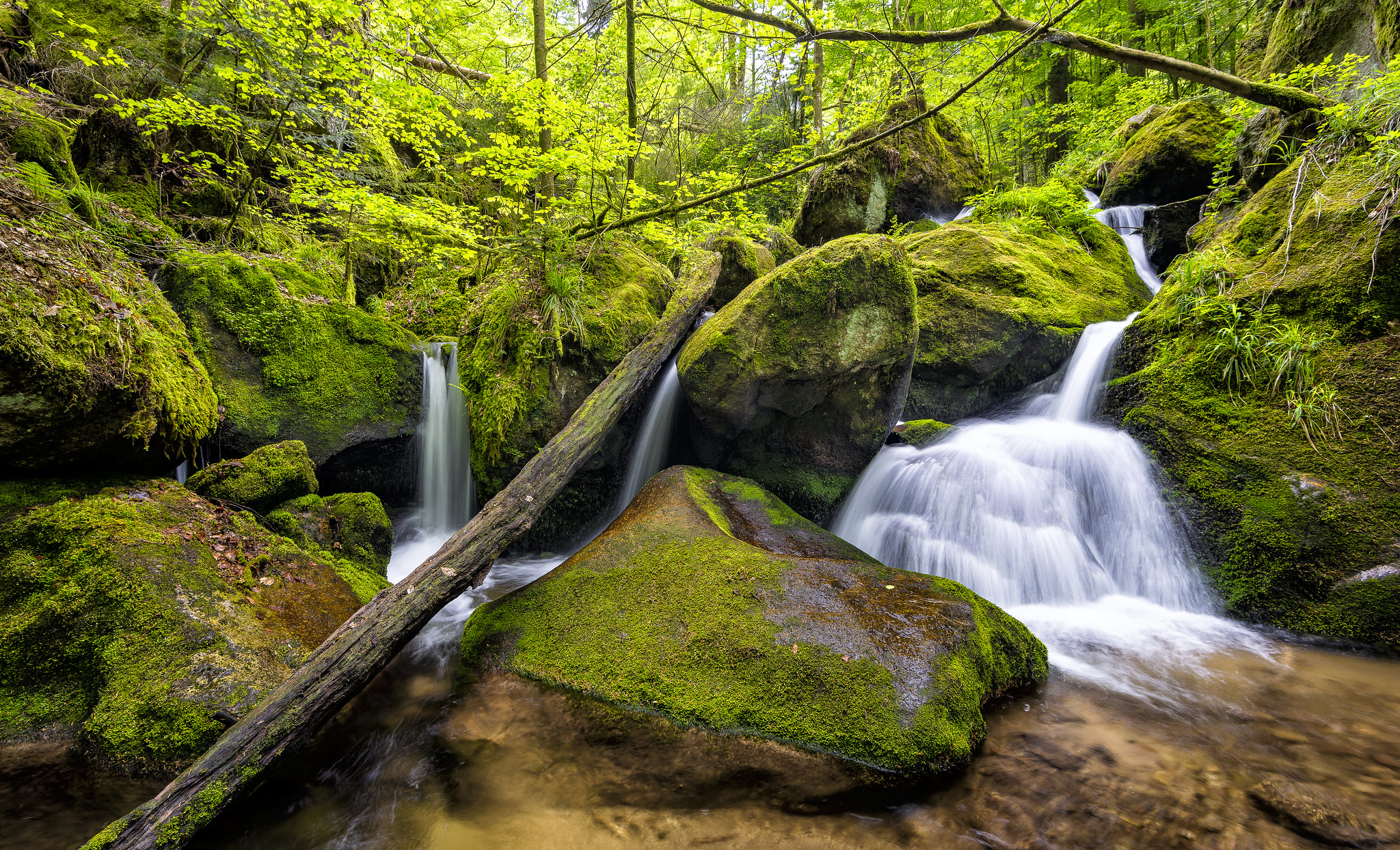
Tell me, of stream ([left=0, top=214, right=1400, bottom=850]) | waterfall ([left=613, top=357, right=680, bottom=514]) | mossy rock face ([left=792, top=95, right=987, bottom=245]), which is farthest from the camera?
mossy rock face ([left=792, top=95, right=987, bottom=245])

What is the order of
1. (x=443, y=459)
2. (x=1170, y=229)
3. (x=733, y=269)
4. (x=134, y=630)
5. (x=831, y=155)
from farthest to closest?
(x=1170, y=229) < (x=733, y=269) < (x=443, y=459) < (x=831, y=155) < (x=134, y=630)

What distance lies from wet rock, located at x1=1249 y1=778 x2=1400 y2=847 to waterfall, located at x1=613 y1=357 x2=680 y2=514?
4.70m

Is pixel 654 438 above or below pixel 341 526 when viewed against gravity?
above

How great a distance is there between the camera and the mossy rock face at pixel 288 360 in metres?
4.84

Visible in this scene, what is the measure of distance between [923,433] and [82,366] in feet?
21.8

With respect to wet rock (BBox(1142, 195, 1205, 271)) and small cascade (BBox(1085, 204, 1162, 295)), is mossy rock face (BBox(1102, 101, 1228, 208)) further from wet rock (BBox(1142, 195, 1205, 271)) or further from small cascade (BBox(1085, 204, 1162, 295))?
wet rock (BBox(1142, 195, 1205, 271))

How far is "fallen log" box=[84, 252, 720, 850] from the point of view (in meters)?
1.74

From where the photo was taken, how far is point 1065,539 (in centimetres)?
432

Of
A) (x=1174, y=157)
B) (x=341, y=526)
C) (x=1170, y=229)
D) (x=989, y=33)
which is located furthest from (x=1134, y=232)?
(x=341, y=526)

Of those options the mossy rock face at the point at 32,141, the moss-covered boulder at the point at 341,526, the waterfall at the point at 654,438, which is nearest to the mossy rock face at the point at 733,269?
the waterfall at the point at 654,438

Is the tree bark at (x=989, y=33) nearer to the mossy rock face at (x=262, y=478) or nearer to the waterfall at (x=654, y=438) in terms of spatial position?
the waterfall at (x=654, y=438)

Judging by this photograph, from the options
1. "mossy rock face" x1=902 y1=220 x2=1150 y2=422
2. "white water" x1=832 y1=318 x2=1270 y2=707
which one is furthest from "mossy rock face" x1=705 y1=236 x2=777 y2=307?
"white water" x1=832 y1=318 x2=1270 y2=707

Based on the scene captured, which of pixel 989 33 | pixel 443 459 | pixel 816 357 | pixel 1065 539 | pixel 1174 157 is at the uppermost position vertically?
pixel 1174 157

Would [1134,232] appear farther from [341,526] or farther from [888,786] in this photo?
[341,526]
